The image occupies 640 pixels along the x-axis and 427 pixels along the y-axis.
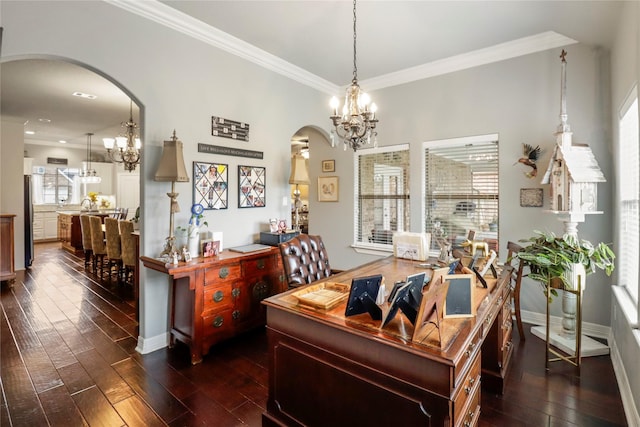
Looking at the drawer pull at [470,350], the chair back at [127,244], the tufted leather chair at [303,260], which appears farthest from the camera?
the chair back at [127,244]

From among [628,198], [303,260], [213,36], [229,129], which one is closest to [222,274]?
[303,260]

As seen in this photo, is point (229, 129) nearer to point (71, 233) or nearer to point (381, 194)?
point (381, 194)

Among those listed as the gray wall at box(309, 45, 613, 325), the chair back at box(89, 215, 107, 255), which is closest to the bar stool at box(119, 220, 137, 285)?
the chair back at box(89, 215, 107, 255)

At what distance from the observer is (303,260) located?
2.76 m

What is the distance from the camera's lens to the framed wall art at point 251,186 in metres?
3.59

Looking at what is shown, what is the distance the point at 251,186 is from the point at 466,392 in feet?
9.75

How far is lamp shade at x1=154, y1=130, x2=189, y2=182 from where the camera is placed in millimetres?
2689

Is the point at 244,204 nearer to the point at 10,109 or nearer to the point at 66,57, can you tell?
the point at 66,57

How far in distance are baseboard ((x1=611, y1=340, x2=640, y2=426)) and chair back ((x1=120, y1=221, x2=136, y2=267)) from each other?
526 cm

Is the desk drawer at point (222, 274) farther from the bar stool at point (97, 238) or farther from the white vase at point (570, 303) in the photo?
the bar stool at point (97, 238)

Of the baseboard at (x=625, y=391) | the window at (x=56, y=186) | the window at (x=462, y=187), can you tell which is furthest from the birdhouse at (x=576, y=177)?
the window at (x=56, y=186)

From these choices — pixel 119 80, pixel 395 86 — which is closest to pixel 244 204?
pixel 119 80

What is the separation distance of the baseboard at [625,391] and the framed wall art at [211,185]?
3.59 metres

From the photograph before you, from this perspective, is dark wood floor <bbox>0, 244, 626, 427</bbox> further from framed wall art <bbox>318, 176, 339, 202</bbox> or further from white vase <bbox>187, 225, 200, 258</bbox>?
framed wall art <bbox>318, 176, 339, 202</bbox>
